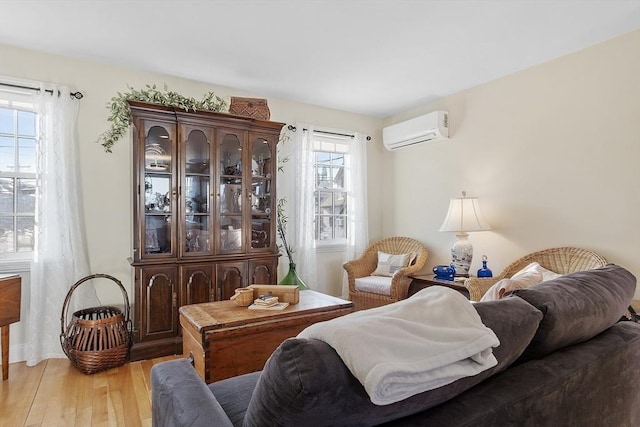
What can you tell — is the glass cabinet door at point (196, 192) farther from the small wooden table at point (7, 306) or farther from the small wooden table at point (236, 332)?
the small wooden table at point (7, 306)

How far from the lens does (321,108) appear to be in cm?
438

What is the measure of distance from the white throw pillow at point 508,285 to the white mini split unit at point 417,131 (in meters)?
2.12

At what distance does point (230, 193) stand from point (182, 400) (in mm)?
2533

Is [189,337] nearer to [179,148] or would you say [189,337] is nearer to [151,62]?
[179,148]

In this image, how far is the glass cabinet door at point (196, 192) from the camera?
3.15m

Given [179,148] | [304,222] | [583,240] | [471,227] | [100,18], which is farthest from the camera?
[304,222]

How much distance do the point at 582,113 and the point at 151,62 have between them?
140 inches

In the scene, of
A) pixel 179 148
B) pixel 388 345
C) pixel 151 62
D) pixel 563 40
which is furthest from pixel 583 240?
pixel 151 62

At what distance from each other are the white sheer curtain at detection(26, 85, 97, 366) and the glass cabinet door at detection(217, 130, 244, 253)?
3.78ft

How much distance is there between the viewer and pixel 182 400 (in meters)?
0.99

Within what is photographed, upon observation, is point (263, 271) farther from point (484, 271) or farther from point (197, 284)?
point (484, 271)

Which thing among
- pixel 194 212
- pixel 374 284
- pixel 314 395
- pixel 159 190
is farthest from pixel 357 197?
pixel 314 395

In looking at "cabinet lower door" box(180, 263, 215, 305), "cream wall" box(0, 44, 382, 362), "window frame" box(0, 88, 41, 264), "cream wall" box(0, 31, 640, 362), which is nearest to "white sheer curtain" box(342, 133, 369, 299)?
A: "cream wall" box(0, 31, 640, 362)

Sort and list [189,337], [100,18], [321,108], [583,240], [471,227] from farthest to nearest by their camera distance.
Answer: [321,108] < [471,227] < [583,240] < [100,18] < [189,337]
